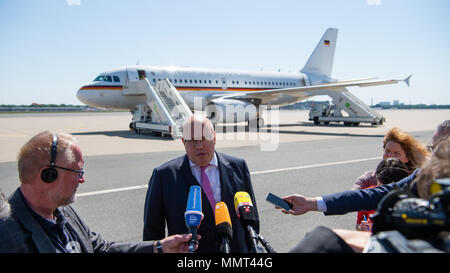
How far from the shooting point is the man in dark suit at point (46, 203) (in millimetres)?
1760

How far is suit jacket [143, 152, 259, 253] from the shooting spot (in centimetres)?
269

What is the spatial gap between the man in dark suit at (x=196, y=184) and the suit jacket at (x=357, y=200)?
0.64 metres

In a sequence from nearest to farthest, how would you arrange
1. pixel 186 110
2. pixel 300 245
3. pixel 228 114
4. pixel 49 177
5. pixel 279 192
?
pixel 300 245 → pixel 49 177 → pixel 279 192 → pixel 186 110 → pixel 228 114

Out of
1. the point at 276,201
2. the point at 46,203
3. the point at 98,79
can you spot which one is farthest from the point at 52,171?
the point at 98,79

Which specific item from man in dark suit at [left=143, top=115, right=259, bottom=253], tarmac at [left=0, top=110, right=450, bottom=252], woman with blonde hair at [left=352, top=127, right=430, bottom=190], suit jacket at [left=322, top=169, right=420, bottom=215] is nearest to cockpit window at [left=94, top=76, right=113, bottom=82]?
tarmac at [left=0, top=110, right=450, bottom=252]

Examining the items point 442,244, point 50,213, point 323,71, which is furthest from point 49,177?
point 323,71

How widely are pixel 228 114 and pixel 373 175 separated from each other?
16804 mm

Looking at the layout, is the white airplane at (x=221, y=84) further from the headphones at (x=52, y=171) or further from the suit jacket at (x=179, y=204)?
the headphones at (x=52, y=171)

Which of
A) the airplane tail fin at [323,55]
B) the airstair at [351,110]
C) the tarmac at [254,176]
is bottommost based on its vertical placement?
the tarmac at [254,176]

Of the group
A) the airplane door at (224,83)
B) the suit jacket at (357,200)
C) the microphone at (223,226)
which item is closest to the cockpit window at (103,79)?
the airplane door at (224,83)

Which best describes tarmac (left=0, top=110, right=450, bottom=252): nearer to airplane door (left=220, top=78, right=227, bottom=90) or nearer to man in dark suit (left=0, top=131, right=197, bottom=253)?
man in dark suit (left=0, top=131, right=197, bottom=253)

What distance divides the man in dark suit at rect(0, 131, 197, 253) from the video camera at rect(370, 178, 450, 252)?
1123 millimetres

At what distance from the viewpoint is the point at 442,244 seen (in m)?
1.04
